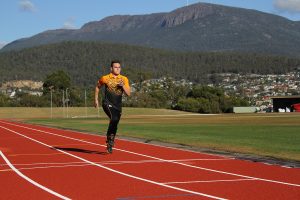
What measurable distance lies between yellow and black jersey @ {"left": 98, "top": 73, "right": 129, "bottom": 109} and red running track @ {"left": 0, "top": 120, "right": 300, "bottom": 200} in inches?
52.8

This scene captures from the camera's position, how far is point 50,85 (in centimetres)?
15550

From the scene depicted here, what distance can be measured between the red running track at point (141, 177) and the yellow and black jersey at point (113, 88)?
134 cm

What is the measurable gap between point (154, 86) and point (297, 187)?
163m

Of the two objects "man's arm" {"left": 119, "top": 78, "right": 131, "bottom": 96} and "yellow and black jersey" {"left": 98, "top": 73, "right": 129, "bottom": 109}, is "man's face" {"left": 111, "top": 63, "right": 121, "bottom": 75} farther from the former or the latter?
"man's arm" {"left": 119, "top": 78, "right": 131, "bottom": 96}

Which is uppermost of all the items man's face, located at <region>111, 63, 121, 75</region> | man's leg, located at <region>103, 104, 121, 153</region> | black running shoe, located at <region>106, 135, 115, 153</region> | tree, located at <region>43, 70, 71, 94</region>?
tree, located at <region>43, 70, 71, 94</region>

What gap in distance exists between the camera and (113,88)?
1538 cm

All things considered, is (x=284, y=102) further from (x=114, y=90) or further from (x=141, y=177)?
(x=141, y=177)

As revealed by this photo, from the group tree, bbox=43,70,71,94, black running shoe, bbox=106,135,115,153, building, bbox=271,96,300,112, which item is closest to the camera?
black running shoe, bbox=106,135,115,153

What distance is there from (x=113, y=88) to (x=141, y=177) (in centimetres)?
498

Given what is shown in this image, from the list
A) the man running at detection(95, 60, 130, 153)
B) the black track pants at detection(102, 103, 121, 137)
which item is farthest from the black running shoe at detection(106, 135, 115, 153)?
the black track pants at detection(102, 103, 121, 137)

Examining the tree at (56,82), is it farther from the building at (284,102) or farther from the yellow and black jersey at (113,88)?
the yellow and black jersey at (113,88)

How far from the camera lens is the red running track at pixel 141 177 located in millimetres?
8891

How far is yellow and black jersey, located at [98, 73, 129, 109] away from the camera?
1530cm

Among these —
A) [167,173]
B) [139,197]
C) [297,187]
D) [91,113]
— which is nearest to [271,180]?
[297,187]
